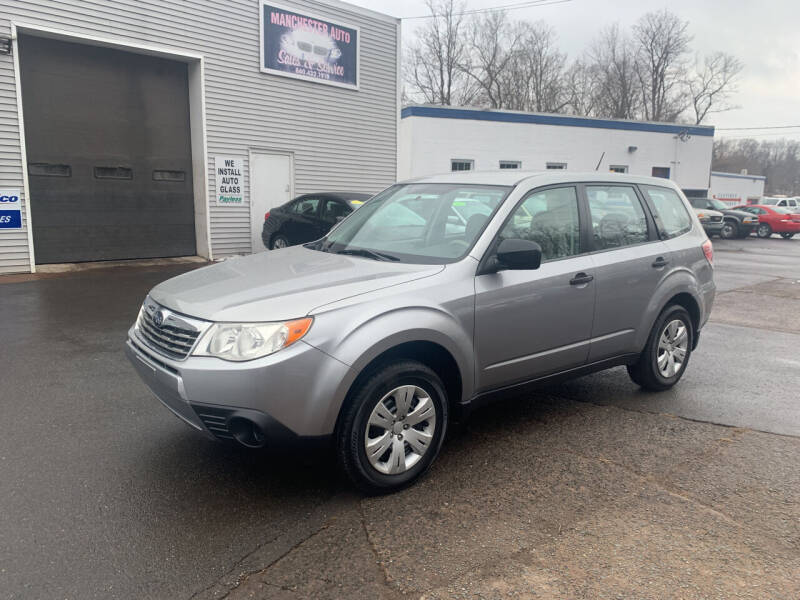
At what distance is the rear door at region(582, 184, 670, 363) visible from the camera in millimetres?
4516

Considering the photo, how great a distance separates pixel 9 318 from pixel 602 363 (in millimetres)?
6961

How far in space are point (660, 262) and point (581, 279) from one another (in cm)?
102

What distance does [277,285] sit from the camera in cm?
347

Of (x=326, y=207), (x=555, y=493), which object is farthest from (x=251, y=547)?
(x=326, y=207)

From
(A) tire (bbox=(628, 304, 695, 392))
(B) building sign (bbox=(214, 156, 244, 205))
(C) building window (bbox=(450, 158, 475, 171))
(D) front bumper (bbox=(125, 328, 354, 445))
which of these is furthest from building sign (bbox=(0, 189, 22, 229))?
(C) building window (bbox=(450, 158, 475, 171))

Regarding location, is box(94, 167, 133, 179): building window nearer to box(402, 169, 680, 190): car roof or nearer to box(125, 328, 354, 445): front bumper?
box(402, 169, 680, 190): car roof

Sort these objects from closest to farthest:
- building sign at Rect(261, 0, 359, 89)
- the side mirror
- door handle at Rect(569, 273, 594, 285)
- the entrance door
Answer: the side mirror < door handle at Rect(569, 273, 594, 285) < building sign at Rect(261, 0, 359, 89) < the entrance door

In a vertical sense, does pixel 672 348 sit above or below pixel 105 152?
below

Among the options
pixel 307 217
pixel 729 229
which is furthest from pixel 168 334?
pixel 729 229

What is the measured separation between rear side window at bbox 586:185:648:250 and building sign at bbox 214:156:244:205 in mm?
10977

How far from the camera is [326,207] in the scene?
12445 millimetres

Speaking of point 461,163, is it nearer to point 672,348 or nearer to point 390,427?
point 672,348

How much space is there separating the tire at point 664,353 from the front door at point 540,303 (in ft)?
2.90

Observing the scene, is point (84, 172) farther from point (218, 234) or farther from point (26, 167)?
point (218, 234)
